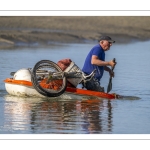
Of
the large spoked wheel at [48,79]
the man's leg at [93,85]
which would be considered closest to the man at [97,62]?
the man's leg at [93,85]

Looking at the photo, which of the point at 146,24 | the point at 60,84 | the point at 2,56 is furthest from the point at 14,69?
the point at 146,24

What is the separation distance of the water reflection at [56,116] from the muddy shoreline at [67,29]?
12.2 metres

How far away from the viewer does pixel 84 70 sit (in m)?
16.1

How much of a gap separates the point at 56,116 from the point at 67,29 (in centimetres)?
1612

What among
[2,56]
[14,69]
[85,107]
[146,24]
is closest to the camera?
[85,107]

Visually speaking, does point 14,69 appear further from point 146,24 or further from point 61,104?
point 146,24

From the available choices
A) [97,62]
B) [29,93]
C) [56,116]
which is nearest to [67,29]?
[97,62]

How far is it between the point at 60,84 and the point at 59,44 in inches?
503

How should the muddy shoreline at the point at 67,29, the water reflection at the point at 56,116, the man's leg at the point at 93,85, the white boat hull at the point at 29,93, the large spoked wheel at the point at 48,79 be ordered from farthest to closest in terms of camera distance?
the muddy shoreline at the point at 67,29 < the man's leg at the point at 93,85 < the white boat hull at the point at 29,93 < the large spoked wheel at the point at 48,79 < the water reflection at the point at 56,116

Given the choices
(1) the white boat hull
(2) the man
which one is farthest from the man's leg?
(1) the white boat hull

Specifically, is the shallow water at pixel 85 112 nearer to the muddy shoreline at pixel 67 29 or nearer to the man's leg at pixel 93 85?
the man's leg at pixel 93 85

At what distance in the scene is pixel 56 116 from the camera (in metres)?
14.1

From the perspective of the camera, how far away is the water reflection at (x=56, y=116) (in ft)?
42.4
